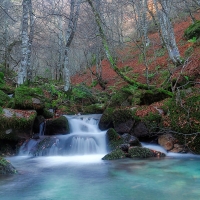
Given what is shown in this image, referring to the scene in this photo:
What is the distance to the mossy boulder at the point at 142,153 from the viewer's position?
8.01 metres

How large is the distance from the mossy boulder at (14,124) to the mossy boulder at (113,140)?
310cm

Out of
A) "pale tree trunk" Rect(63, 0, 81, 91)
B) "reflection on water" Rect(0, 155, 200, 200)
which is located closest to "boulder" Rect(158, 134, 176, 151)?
"reflection on water" Rect(0, 155, 200, 200)

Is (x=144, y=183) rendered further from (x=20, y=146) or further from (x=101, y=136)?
(x=20, y=146)

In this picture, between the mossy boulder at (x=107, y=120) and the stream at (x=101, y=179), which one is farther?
the mossy boulder at (x=107, y=120)

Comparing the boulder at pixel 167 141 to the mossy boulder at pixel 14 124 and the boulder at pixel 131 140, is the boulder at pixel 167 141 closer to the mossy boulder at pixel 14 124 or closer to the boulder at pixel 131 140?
the boulder at pixel 131 140

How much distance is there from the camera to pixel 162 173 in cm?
609

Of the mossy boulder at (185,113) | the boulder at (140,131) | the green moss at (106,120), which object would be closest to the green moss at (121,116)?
the boulder at (140,131)

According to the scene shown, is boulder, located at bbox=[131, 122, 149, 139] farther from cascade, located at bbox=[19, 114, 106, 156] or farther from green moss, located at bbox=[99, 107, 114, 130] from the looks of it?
green moss, located at bbox=[99, 107, 114, 130]

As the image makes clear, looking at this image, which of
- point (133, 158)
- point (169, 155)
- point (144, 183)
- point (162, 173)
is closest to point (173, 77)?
point (169, 155)

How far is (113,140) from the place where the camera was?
9.33 m

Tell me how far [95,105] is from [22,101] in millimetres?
4329

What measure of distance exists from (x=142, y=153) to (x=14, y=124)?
486 cm

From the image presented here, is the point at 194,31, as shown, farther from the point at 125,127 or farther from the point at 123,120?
the point at 125,127

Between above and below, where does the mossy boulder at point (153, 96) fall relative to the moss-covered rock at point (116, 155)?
above
